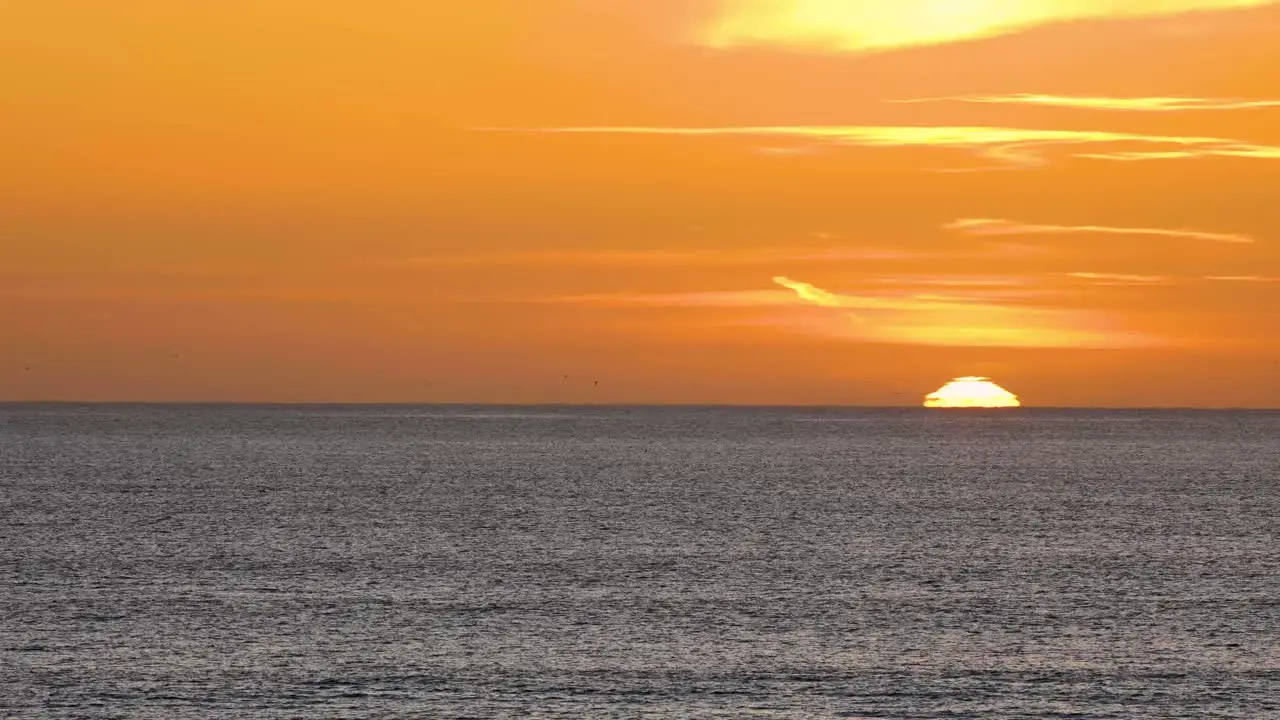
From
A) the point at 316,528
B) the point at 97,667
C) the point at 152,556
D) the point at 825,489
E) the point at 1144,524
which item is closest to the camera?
the point at 97,667

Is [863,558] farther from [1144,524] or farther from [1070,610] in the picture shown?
[1144,524]

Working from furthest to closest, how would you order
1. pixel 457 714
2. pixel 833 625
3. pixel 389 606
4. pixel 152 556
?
pixel 152 556 → pixel 389 606 → pixel 833 625 → pixel 457 714

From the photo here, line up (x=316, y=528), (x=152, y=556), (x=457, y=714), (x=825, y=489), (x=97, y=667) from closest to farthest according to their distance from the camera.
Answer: (x=457, y=714), (x=97, y=667), (x=152, y=556), (x=316, y=528), (x=825, y=489)

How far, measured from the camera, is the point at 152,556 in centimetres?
8419

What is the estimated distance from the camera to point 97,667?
51.2 meters

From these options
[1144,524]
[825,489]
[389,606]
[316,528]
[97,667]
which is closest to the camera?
[97,667]

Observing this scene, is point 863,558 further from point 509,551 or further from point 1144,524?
point 1144,524

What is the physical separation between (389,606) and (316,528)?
38.9 metres

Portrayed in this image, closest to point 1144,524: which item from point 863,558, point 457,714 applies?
point 863,558

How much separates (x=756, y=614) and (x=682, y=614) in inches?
121

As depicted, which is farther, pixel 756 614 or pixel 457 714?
pixel 756 614

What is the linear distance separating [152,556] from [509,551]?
61.8 ft

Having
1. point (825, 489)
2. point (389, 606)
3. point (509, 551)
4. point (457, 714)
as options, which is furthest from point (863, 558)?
point (825, 489)

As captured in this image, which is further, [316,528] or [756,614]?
[316,528]
